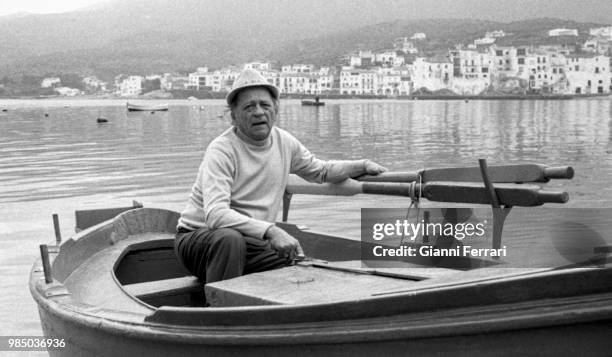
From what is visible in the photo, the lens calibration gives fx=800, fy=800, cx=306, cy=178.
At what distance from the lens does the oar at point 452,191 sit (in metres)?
5.49

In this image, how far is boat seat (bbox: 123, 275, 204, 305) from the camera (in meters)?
5.17

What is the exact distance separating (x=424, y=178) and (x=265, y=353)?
2.76 metres

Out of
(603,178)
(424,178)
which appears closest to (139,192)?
(603,178)

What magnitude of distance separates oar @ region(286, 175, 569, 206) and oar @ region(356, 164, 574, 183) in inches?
2.7

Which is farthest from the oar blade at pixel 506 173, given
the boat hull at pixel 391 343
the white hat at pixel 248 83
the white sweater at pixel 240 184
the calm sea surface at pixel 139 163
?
the calm sea surface at pixel 139 163

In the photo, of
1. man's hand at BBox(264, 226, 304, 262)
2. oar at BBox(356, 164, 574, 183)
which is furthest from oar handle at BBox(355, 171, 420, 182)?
man's hand at BBox(264, 226, 304, 262)

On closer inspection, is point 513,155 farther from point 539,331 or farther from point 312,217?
point 539,331

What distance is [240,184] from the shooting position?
5.01 metres

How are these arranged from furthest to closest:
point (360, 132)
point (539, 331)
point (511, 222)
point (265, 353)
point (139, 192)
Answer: point (360, 132)
point (139, 192)
point (511, 222)
point (265, 353)
point (539, 331)

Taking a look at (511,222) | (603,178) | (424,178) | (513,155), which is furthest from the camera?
(513,155)

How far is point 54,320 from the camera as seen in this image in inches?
191

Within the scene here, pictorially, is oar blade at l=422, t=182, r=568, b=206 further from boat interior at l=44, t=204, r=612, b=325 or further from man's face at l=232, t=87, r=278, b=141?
man's face at l=232, t=87, r=278, b=141

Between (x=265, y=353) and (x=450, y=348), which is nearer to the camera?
(x=450, y=348)

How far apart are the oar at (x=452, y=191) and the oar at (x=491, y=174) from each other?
0.07 m
